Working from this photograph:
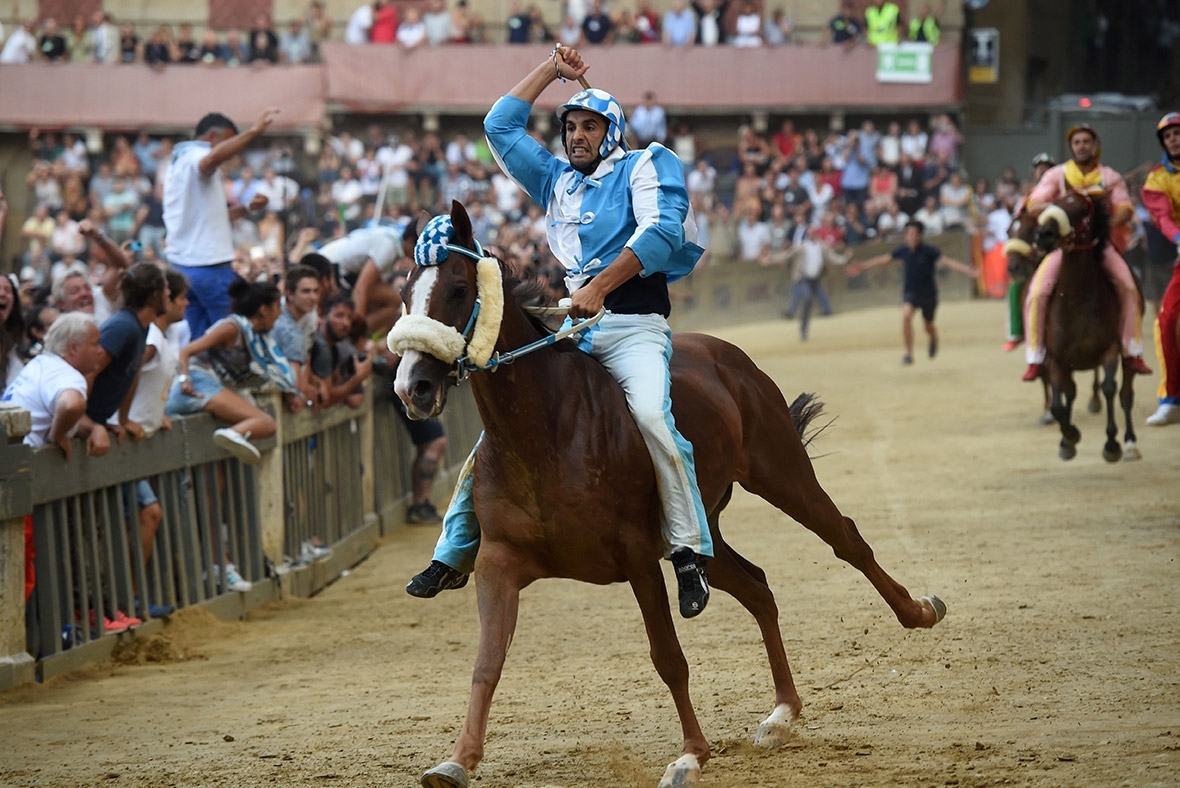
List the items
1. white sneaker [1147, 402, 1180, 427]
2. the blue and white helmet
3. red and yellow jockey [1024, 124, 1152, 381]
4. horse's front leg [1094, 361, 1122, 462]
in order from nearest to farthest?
1. the blue and white helmet
2. white sneaker [1147, 402, 1180, 427]
3. red and yellow jockey [1024, 124, 1152, 381]
4. horse's front leg [1094, 361, 1122, 462]

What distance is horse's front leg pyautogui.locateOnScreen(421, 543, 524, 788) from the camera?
16.7ft

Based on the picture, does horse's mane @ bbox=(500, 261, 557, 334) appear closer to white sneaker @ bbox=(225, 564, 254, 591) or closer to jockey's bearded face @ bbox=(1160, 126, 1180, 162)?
white sneaker @ bbox=(225, 564, 254, 591)

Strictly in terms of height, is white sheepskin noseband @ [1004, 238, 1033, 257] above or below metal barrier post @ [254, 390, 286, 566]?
above

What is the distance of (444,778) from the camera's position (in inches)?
198

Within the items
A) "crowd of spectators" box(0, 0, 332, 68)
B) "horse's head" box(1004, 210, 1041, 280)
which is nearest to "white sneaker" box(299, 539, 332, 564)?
"horse's head" box(1004, 210, 1041, 280)

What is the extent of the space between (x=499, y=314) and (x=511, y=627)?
1.14 meters

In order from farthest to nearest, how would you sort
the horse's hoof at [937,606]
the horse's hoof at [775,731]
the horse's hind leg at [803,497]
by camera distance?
the horse's hoof at [937,606] → the horse's hind leg at [803,497] → the horse's hoof at [775,731]

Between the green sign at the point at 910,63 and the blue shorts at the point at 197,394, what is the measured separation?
25.1 m

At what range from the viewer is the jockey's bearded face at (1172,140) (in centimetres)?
1085

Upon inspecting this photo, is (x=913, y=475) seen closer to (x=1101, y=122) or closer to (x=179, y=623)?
(x=179, y=623)

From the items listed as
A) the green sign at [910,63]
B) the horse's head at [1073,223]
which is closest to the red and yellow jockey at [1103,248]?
the horse's head at [1073,223]

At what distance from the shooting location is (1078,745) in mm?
5637

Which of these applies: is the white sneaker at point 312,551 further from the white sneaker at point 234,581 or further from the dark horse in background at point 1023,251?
the dark horse in background at point 1023,251

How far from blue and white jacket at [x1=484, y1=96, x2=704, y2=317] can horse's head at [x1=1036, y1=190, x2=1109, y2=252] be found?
6772 mm
